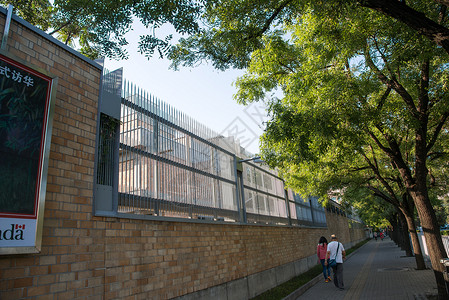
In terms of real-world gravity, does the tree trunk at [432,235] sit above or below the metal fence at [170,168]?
below

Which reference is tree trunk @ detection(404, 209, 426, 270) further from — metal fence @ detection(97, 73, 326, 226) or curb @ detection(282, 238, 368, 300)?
metal fence @ detection(97, 73, 326, 226)

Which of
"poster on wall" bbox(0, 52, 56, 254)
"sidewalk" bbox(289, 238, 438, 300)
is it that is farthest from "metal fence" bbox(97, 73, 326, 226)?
"sidewalk" bbox(289, 238, 438, 300)

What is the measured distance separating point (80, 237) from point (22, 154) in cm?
133

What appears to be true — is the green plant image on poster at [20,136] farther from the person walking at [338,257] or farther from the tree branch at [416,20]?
the person walking at [338,257]

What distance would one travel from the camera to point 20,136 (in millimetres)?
3740

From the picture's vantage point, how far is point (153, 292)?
5.36 m

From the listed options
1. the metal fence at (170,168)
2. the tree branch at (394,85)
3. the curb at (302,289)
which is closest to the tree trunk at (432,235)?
the tree branch at (394,85)

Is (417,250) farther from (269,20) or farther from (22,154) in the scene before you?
(22,154)

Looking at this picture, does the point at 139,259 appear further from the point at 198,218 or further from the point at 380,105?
the point at 380,105

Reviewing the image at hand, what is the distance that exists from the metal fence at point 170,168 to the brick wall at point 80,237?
1.23 feet

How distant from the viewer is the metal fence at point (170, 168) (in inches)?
214

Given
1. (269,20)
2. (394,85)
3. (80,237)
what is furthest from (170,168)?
(394,85)

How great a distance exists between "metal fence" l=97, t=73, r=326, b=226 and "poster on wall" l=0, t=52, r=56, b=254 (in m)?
1.16

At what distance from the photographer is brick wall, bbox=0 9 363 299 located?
12.5 ft
